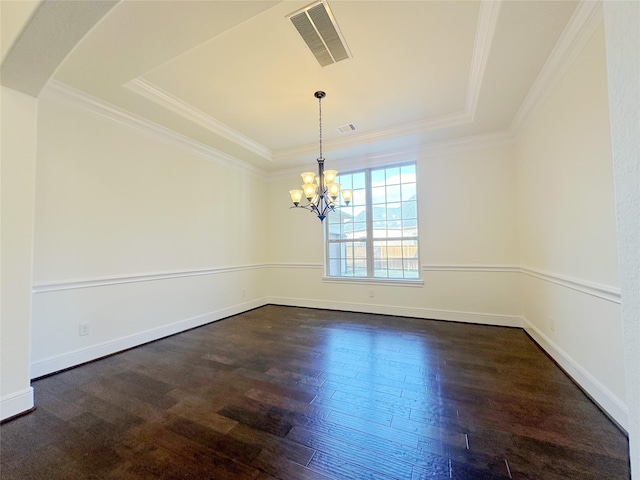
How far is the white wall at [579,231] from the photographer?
69.9 inches

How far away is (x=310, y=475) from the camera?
1.38 meters

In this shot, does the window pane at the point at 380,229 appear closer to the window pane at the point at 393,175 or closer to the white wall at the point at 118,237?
the window pane at the point at 393,175

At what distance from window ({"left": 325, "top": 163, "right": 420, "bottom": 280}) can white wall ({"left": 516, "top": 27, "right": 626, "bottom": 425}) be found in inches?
66.1

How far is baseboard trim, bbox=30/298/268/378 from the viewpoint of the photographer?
248 centimetres

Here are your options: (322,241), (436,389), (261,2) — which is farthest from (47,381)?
(322,241)

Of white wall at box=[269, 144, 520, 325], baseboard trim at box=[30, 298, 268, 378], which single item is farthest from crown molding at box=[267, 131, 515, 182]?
baseboard trim at box=[30, 298, 268, 378]

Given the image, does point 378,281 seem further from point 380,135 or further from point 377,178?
point 380,135

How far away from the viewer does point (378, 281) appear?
461 centimetres

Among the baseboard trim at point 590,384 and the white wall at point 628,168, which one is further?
the baseboard trim at point 590,384

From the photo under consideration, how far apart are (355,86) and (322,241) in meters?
2.77

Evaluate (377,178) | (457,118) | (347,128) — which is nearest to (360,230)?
(377,178)

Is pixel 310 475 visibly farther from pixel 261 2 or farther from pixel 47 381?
pixel 261 2

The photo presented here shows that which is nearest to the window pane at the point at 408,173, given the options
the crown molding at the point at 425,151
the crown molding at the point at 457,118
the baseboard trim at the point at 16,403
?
the crown molding at the point at 425,151

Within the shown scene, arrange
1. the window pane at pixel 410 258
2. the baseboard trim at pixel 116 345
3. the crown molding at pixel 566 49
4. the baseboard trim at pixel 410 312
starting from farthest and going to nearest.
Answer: the window pane at pixel 410 258
the baseboard trim at pixel 410 312
the baseboard trim at pixel 116 345
the crown molding at pixel 566 49
